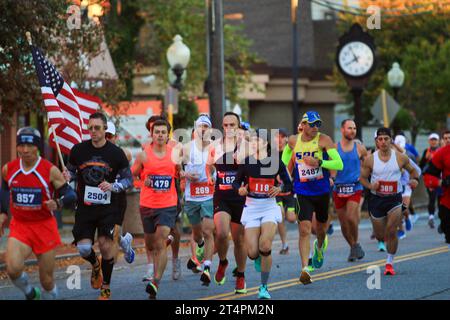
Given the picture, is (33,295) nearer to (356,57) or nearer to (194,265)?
(194,265)

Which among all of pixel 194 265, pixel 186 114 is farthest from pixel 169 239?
pixel 186 114

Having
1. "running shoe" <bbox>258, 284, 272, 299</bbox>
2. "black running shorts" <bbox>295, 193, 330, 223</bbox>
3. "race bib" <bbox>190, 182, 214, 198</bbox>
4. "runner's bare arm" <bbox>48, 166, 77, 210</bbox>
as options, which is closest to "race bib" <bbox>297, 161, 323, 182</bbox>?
"black running shorts" <bbox>295, 193, 330, 223</bbox>

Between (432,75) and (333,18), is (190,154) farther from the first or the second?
(333,18)

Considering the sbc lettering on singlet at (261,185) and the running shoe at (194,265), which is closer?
the sbc lettering on singlet at (261,185)

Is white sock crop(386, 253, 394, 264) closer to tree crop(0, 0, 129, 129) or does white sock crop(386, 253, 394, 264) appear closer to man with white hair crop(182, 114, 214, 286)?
man with white hair crop(182, 114, 214, 286)

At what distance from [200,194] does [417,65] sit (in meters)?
33.1

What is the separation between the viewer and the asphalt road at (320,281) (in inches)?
510

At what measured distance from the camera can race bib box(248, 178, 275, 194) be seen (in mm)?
12938

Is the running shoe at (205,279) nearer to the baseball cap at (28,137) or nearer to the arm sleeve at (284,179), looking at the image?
the arm sleeve at (284,179)

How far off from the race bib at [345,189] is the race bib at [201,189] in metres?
2.69

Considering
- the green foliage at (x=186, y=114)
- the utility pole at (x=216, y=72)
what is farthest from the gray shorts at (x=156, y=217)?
the green foliage at (x=186, y=114)

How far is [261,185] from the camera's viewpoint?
510 inches
